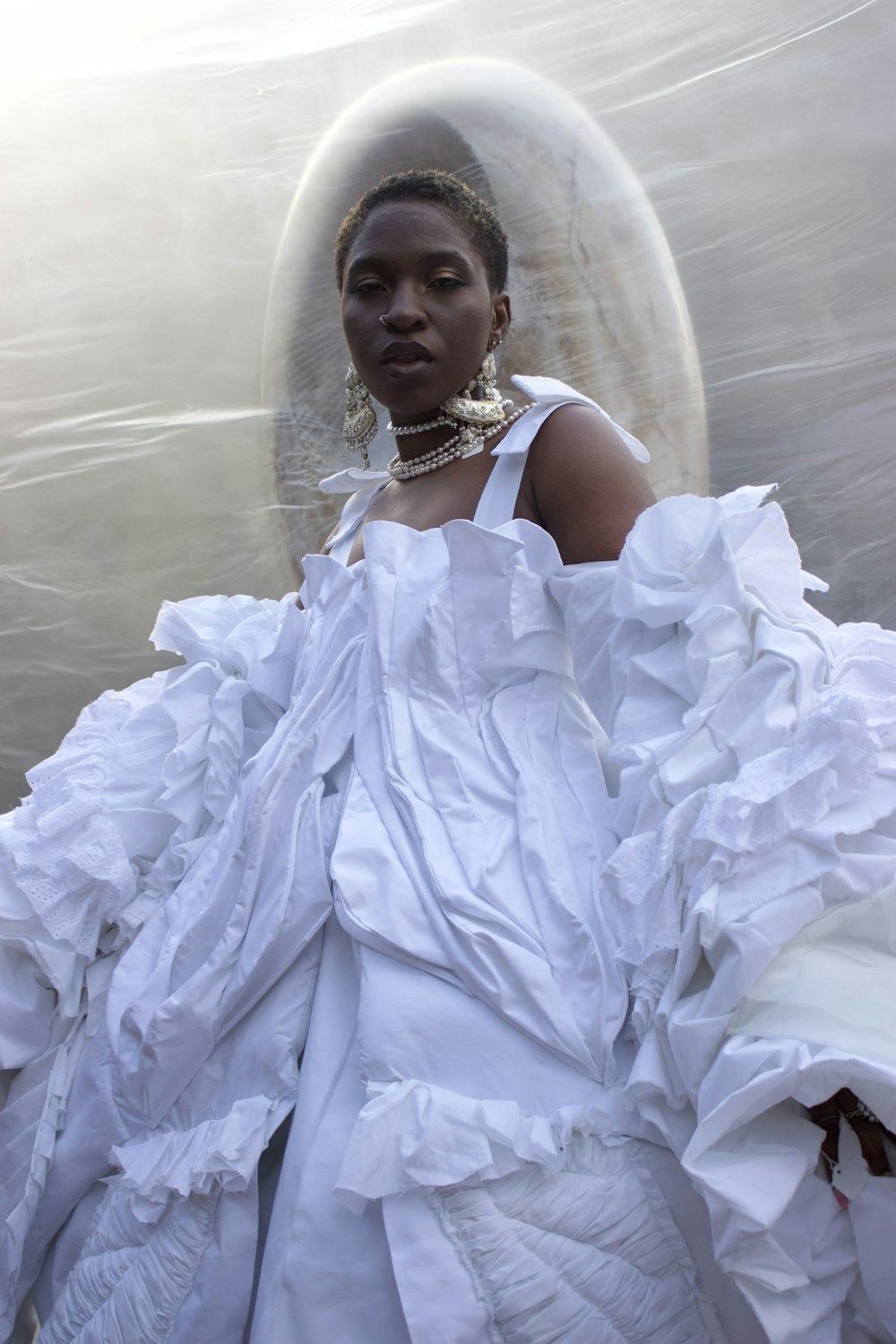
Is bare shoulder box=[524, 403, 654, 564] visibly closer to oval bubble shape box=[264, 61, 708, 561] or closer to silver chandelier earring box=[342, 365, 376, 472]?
silver chandelier earring box=[342, 365, 376, 472]

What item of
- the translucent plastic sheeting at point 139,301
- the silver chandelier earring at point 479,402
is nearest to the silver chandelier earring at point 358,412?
the silver chandelier earring at point 479,402

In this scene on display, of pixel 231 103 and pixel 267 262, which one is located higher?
pixel 231 103

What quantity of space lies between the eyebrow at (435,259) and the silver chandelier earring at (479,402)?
11 centimetres

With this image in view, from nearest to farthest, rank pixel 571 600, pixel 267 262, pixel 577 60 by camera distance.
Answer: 1. pixel 571 600
2. pixel 577 60
3. pixel 267 262

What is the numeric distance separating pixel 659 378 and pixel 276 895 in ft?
3.71

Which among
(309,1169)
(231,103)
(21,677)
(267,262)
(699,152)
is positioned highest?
(231,103)

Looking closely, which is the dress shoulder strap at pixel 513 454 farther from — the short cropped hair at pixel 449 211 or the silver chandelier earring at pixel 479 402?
the short cropped hair at pixel 449 211

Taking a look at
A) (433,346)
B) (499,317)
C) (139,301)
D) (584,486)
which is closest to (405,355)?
(433,346)

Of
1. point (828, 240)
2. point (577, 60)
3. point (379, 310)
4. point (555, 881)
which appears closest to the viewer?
point (555, 881)

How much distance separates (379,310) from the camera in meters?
1.09

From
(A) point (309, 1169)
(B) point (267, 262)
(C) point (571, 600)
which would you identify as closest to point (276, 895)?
(A) point (309, 1169)

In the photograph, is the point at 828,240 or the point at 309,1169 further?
the point at 828,240

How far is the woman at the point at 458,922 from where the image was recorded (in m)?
0.62

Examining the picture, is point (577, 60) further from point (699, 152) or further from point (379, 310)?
point (379, 310)
